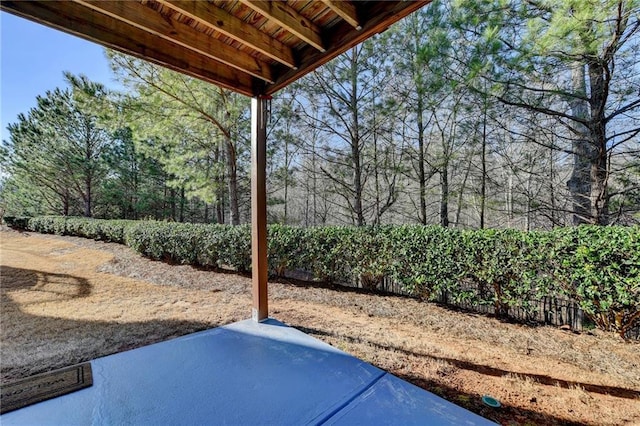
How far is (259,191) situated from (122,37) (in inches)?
63.3

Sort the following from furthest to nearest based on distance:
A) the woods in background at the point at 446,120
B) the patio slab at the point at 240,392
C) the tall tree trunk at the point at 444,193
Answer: the tall tree trunk at the point at 444,193, the woods in background at the point at 446,120, the patio slab at the point at 240,392

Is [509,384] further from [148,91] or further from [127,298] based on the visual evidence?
[148,91]

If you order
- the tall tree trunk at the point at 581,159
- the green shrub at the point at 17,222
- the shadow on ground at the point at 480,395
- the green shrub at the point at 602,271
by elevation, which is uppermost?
the tall tree trunk at the point at 581,159

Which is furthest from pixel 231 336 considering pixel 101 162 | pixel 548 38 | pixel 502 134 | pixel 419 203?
pixel 101 162

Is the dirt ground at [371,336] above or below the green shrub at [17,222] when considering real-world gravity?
below

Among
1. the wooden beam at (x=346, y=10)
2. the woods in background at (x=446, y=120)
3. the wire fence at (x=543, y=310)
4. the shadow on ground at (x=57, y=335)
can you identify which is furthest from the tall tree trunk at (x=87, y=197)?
the wire fence at (x=543, y=310)

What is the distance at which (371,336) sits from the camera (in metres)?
2.82

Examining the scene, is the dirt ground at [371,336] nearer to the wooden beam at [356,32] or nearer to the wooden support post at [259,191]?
the wooden support post at [259,191]

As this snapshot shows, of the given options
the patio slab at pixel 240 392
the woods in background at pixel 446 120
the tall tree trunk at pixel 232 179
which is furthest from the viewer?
the tall tree trunk at pixel 232 179

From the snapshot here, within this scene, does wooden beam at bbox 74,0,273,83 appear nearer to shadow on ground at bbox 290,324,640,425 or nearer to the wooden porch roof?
the wooden porch roof

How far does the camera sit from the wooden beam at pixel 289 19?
1.70 metres

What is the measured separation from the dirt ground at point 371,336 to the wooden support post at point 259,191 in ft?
2.19

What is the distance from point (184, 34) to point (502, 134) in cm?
627

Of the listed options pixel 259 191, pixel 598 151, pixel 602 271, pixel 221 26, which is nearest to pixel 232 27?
pixel 221 26
